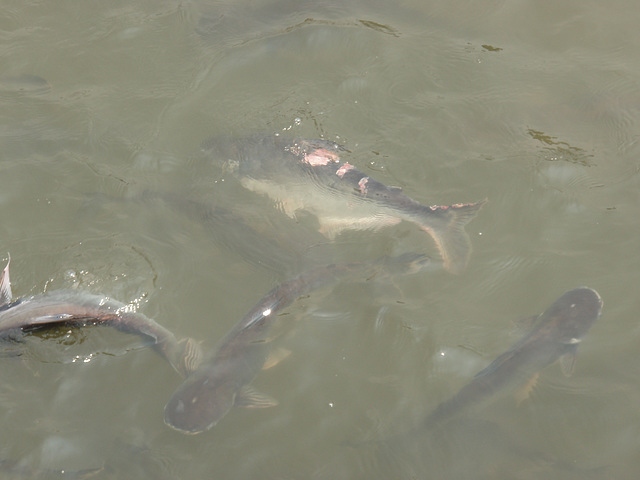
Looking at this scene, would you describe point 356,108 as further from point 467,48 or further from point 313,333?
point 313,333

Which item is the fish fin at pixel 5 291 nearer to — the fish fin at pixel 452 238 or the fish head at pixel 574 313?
the fish fin at pixel 452 238

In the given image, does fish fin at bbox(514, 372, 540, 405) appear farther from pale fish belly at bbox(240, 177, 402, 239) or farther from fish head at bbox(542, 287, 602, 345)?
pale fish belly at bbox(240, 177, 402, 239)

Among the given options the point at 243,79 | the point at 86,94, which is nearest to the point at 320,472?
the point at 243,79

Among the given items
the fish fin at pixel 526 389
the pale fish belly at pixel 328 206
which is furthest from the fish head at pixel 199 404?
the fish fin at pixel 526 389

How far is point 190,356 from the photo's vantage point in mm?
4484

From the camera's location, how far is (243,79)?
6586mm

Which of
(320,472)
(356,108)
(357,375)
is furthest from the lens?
(356,108)

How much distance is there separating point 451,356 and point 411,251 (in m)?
0.97

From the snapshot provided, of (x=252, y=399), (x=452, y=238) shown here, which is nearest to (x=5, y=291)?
(x=252, y=399)

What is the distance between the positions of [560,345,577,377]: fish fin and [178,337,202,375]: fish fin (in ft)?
8.07

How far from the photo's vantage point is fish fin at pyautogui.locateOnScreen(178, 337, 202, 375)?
14.4 feet

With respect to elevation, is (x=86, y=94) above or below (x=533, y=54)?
below

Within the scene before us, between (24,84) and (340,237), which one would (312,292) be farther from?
(24,84)

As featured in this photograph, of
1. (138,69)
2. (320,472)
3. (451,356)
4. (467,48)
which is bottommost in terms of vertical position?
(320,472)
